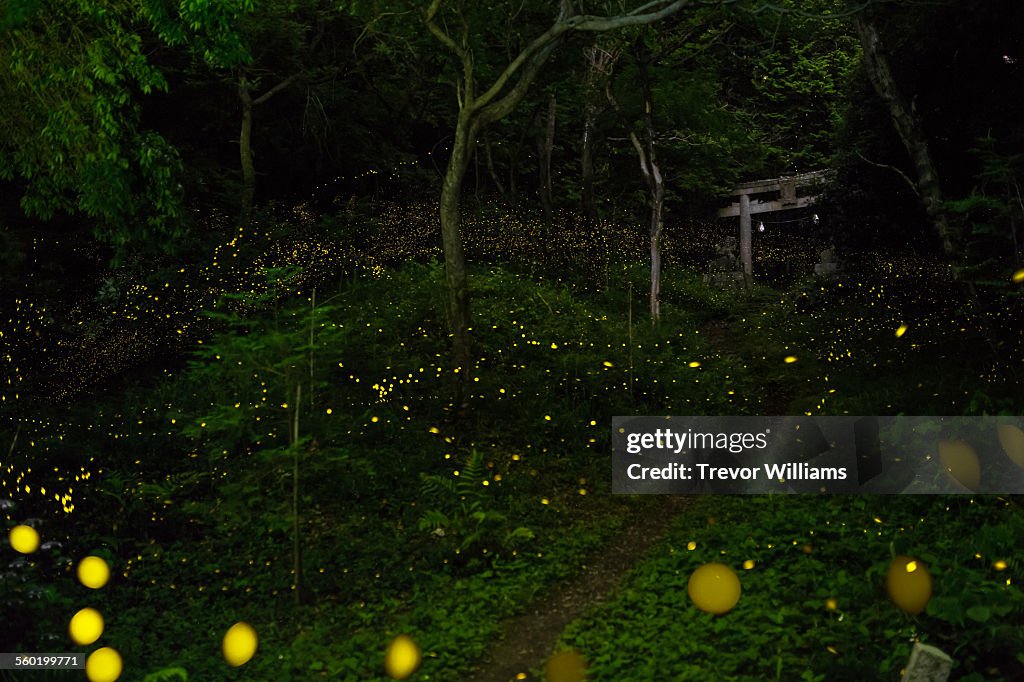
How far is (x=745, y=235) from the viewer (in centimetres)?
2666

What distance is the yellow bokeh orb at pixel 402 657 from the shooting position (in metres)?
6.90

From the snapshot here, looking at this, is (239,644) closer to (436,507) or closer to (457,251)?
(436,507)

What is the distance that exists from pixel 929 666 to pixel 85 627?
678 cm

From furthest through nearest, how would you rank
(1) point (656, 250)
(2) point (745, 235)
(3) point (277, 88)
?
(2) point (745, 235) < (3) point (277, 88) < (1) point (656, 250)

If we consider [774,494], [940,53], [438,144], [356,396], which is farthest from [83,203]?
[438,144]

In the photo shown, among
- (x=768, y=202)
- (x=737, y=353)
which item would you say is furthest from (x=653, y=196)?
(x=768, y=202)

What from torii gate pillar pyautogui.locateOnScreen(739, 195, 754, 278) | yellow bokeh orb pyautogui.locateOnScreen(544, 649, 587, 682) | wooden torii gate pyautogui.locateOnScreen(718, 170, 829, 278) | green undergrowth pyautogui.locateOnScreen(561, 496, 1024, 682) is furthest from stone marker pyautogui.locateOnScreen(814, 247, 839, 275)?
yellow bokeh orb pyautogui.locateOnScreen(544, 649, 587, 682)

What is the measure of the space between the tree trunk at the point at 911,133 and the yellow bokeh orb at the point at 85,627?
12.1 m

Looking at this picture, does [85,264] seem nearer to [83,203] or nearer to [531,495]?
[83,203]

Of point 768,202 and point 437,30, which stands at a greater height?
point 437,30

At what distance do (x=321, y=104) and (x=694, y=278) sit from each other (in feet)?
38.5

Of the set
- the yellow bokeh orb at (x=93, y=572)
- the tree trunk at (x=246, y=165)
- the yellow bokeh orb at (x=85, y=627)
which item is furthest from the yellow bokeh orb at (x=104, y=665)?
the tree trunk at (x=246, y=165)

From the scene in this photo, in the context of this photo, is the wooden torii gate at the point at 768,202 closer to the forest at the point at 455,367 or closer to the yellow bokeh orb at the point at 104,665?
the forest at the point at 455,367

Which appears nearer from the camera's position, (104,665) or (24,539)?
(104,665)
